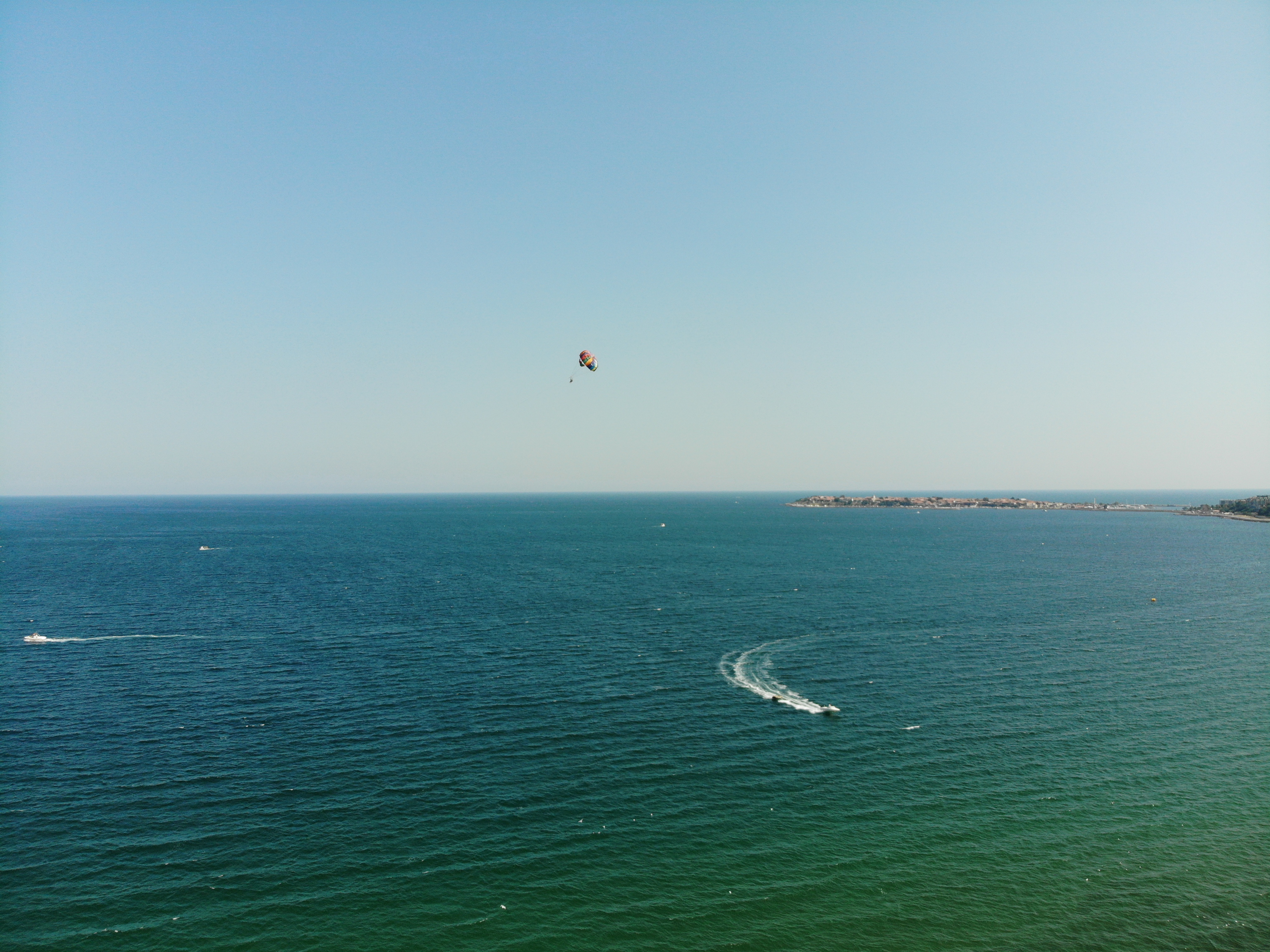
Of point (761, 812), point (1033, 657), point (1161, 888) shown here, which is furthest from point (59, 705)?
point (1033, 657)

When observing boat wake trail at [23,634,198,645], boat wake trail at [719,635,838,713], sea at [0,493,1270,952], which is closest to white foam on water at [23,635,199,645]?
boat wake trail at [23,634,198,645]

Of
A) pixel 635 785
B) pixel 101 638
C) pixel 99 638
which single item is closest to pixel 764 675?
pixel 635 785

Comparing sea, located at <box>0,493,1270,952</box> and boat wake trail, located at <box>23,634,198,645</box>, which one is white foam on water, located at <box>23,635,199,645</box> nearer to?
boat wake trail, located at <box>23,634,198,645</box>

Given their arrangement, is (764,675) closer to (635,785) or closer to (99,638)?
(635,785)

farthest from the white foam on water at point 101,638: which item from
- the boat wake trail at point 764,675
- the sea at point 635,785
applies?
the boat wake trail at point 764,675

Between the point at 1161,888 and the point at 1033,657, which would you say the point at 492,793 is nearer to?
the point at 1161,888

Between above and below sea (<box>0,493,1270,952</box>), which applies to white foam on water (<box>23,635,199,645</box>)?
above
